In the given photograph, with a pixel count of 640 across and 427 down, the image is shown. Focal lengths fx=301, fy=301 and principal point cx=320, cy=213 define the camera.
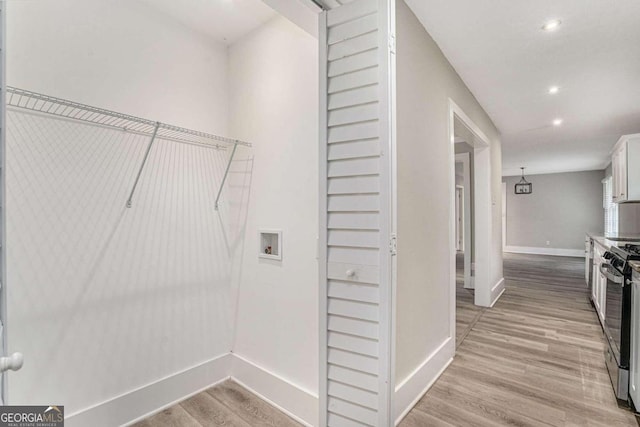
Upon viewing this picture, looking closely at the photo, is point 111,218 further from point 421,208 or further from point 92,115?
point 421,208

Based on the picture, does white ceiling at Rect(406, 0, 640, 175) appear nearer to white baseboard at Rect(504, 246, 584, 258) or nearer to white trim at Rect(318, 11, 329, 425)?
white trim at Rect(318, 11, 329, 425)

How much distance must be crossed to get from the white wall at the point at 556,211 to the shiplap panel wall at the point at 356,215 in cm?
969

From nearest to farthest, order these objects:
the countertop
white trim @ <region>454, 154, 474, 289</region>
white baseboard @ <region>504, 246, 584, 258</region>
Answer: the countertop < white trim @ <region>454, 154, 474, 289</region> < white baseboard @ <region>504, 246, 584, 258</region>

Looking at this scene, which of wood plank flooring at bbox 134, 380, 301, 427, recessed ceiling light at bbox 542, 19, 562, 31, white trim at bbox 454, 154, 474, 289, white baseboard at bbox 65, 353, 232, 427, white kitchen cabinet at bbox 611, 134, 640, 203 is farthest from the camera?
white trim at bbox 454, 154, 474, 289

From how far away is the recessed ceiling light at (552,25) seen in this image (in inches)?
77.5

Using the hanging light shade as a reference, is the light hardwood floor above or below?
below

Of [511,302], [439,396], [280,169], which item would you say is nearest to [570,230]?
[511,302]

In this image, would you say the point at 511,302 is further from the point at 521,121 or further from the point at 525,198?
the point at 525,198

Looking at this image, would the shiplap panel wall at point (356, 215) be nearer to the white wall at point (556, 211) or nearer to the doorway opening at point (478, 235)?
the doorway opening at point (478, 235)

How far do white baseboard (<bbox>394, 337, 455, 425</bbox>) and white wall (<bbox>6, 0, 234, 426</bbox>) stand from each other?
135cm

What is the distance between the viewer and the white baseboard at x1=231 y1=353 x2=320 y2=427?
6.03 feet

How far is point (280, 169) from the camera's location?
2.08 metres

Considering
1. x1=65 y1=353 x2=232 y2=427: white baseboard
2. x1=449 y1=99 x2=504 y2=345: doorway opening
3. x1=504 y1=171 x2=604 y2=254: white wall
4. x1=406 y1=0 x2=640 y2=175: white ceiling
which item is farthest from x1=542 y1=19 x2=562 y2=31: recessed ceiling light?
x1=504 y1=171 x2=604 y2=254: white wall

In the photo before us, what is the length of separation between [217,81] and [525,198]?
997 cm
